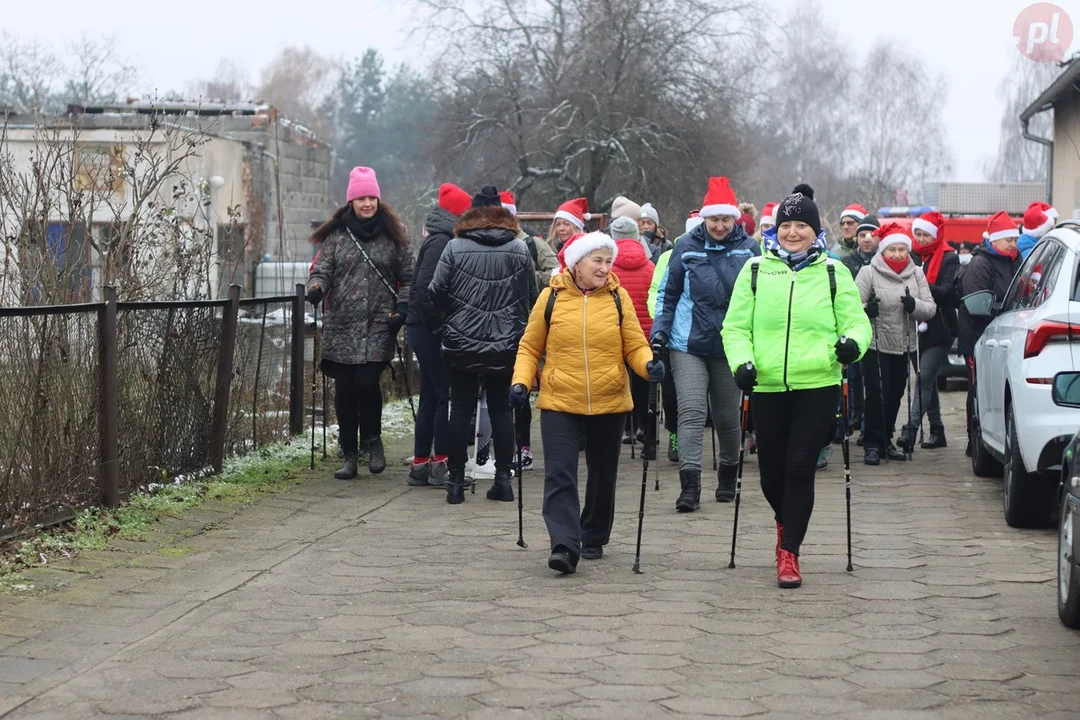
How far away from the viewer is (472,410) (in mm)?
10117

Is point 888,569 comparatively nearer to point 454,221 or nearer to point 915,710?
point 915,710

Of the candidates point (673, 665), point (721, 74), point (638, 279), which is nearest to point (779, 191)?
point (721, 74)

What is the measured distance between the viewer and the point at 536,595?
24.2 ft

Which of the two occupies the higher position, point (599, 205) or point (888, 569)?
point (599, 205)

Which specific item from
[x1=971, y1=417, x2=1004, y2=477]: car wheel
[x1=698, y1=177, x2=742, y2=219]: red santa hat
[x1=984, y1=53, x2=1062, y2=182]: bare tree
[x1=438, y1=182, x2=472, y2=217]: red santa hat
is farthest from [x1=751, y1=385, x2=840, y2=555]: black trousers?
[x1=984, y1=53, x2=1062, y2=182]: bare tree

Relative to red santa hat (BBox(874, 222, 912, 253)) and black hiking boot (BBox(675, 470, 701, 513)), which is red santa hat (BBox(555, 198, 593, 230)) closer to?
red santa hat (BBox(874, 222, 912, 253))

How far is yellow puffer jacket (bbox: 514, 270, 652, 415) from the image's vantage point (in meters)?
8.00

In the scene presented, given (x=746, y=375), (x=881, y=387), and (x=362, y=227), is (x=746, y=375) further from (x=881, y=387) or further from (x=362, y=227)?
(x=881, y=387)

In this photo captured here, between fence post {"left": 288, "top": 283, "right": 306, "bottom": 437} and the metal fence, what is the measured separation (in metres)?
0.02

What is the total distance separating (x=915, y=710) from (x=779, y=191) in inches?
3680

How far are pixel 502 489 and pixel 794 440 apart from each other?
10.0ft

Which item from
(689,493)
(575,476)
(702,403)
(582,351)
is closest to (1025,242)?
(702,403)

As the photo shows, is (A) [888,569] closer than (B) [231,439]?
Yes

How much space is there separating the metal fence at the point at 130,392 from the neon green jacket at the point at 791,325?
3.54 metres
